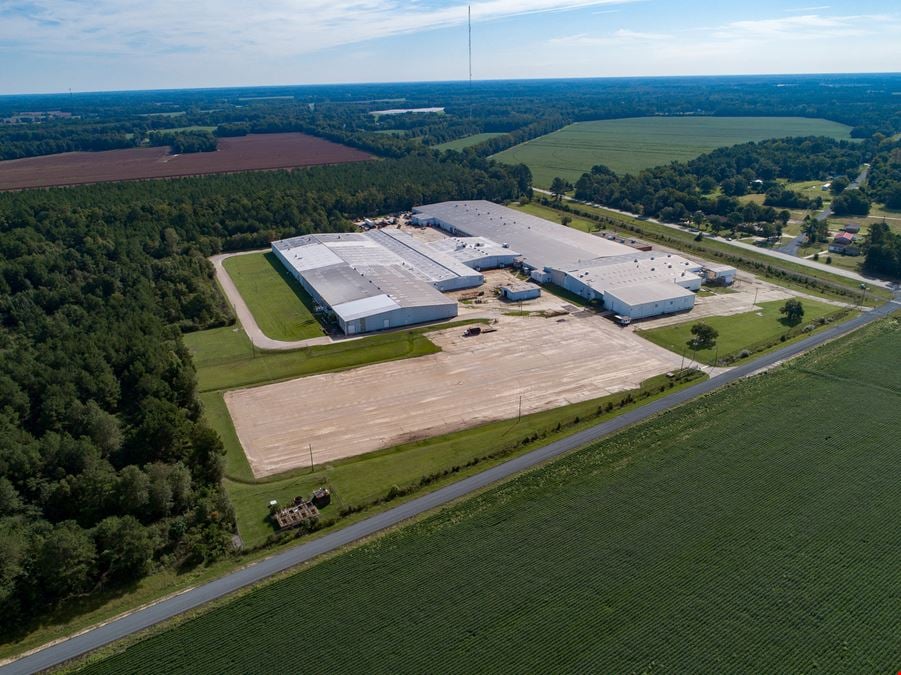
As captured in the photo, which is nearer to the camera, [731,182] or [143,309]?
[143,309]

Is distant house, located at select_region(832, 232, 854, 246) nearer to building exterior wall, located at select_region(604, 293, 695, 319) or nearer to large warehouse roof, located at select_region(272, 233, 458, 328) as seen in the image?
building exterior wall, located at select_region(604, 293, 695, 319)

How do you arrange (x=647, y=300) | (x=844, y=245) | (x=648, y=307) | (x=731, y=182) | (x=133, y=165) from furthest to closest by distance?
1. (x=133, y=165)
2. (x=731, y=182)
3. (x=844, y=245)
4. (x=647, y=300)
5. (x=648, y=307)

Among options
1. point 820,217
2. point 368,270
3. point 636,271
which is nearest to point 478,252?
point 368,270

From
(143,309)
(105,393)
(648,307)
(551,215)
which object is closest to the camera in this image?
(105,393)

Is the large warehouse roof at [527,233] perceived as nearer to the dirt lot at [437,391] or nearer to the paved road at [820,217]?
the dirt lot at [437,391]

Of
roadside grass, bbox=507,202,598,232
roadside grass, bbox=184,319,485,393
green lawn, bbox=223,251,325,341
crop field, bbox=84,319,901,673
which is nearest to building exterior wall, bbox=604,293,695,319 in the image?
roadside grass, bbox=184,319,485,393

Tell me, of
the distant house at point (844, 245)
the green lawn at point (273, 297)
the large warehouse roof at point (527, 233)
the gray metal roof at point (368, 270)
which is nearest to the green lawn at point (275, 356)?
the green lawn at point (273, 297)

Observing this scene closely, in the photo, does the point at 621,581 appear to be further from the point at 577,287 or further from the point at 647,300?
the point at 577,287

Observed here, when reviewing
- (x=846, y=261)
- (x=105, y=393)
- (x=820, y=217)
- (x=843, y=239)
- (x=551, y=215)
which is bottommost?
(x=846, y=261)
